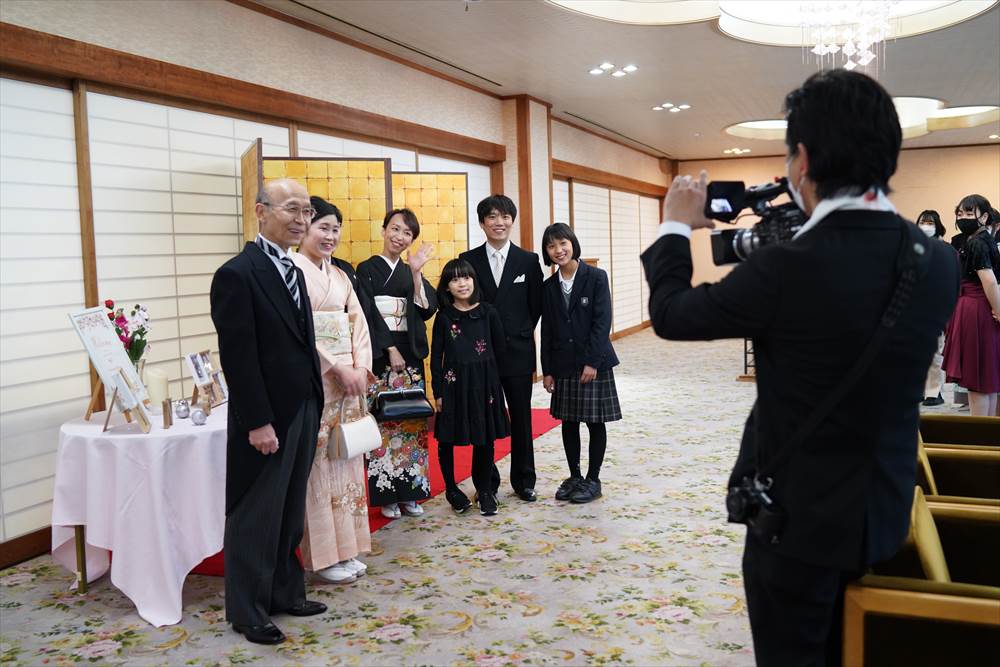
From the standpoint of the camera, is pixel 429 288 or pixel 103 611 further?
pixel 429 288

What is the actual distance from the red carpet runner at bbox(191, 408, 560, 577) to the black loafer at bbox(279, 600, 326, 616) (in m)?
0.59

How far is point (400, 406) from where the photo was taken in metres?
3.66

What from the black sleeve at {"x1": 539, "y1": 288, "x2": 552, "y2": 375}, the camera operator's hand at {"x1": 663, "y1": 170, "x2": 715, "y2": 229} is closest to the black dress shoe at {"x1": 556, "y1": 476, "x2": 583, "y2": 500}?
the black sleeve at {"x1": 539, "y1": 288, "x2": 552, "y2": 375}

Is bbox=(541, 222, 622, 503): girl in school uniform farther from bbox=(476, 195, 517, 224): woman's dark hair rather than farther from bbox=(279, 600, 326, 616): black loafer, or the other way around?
bbox=(279, 600, 326, 616): black loafer

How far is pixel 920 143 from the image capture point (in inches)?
519

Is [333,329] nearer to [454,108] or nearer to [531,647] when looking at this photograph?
[531,647]

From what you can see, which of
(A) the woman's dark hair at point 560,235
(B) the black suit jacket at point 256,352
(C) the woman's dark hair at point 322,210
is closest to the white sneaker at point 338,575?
(B) the black suit jacket at point 256,352

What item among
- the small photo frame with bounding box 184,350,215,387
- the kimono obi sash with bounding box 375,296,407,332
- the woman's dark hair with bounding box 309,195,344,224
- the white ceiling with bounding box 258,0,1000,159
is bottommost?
the small photo frame with bounding box 184,350,215,387

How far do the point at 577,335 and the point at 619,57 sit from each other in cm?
370

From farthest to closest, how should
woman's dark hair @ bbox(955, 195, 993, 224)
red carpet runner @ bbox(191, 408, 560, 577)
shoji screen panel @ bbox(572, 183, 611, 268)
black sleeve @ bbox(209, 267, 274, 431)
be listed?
shoji screen panel @ bbox(572, 183, 611, 268) < woman's dark hair @ bbox(955, 195, 993, 224) < red carpet runner @ bbox(191, 408, 560, 577) < black sleeve @ bbox(209, 267, 274, 431)

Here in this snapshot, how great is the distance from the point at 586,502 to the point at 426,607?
1.39 meters

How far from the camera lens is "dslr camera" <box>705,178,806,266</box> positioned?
4.80ft

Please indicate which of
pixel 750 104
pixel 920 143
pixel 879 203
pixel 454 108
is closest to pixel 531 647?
pixel 879 203

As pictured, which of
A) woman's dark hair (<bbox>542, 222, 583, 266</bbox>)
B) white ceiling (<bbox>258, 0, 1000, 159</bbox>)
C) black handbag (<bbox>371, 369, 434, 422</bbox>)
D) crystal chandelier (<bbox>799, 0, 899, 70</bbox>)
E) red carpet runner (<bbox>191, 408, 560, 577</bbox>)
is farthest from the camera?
white ceiling (<bbox>258, 0, 1000, 159</bbox>)
